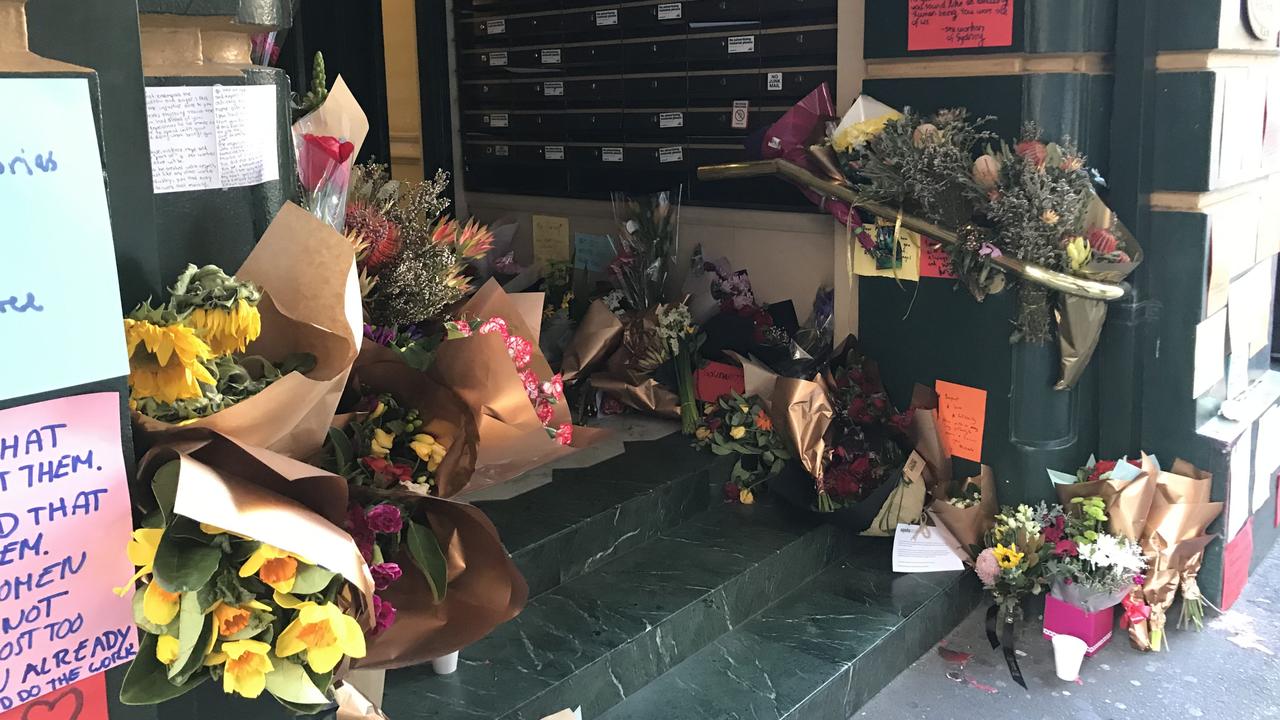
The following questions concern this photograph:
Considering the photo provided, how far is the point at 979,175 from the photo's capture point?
318 centimetres

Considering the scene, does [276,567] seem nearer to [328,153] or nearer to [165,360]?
[165,360]

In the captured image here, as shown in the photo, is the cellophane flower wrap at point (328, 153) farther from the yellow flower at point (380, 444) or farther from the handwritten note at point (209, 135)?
the yellow flower at point (380, 444)

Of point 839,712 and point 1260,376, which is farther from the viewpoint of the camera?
point 1260,376

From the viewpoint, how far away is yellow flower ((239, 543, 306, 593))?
47.4 inches

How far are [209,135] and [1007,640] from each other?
8.83ft

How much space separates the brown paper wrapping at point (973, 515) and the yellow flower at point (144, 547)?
2.67 meters

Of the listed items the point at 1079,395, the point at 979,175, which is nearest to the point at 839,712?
the point at 1079,395

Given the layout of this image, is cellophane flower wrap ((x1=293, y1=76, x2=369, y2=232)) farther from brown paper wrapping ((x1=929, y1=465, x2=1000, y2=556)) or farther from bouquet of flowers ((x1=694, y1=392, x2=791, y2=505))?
brown paper wrapping ((x1=929, y1=465, x2=1000, y2=556))

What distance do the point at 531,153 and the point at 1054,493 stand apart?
100 inches

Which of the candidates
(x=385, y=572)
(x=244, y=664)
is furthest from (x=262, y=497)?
(x=385, y=572)

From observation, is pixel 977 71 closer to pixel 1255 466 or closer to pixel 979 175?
pixel 979 175

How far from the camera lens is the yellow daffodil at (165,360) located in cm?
125

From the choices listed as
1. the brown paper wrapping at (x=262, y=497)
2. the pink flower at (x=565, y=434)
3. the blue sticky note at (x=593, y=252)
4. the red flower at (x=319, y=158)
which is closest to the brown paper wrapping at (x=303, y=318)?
the brown paper wrapping at (x=262, y=497)

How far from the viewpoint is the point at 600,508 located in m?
3.20
